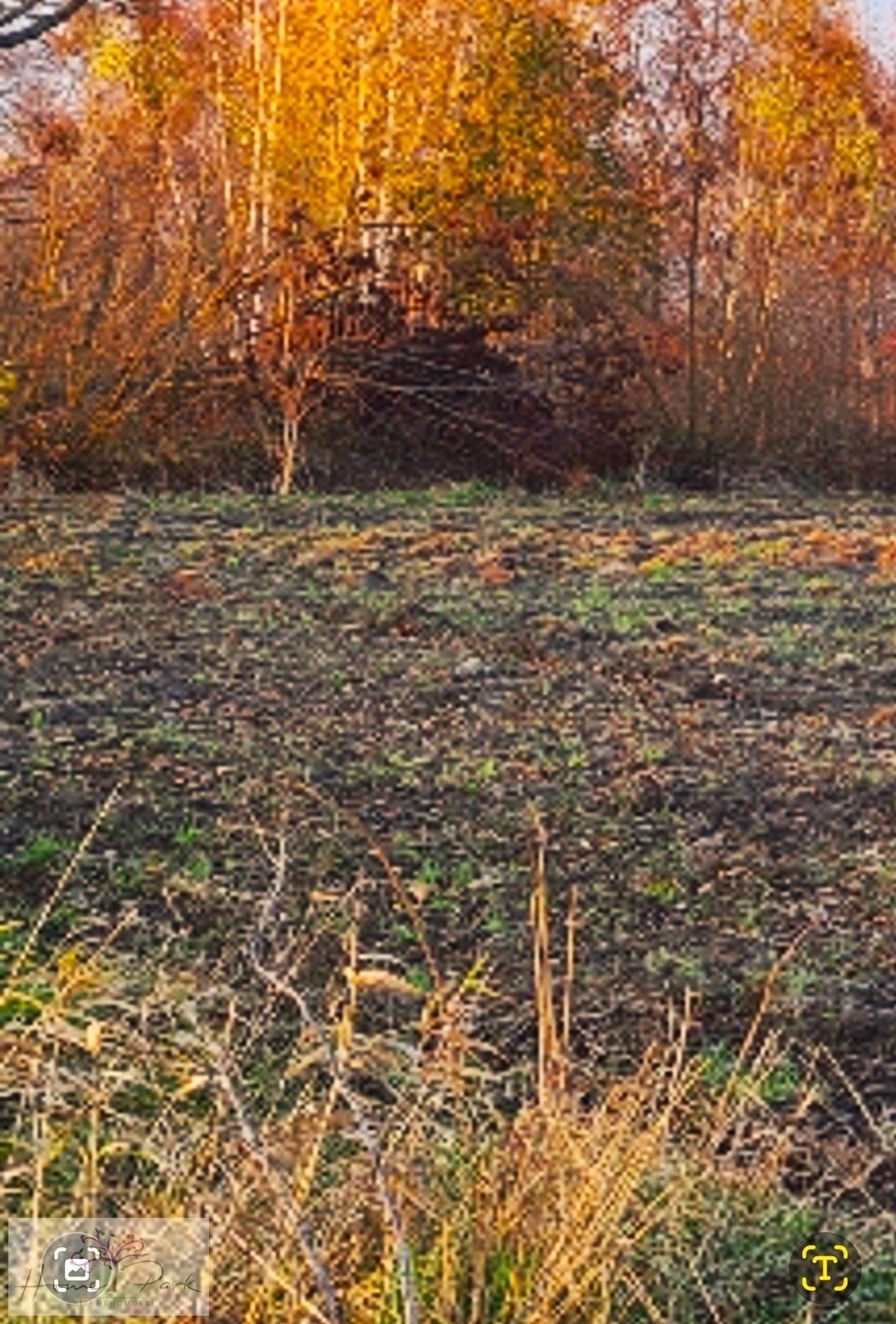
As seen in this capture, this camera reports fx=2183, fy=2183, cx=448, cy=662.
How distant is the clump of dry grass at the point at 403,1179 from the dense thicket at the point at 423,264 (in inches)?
225

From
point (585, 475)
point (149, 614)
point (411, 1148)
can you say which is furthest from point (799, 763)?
point (585, 475)

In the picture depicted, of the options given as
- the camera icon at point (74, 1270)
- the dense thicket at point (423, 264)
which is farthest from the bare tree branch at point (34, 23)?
the camera icon at point (74, 1270)

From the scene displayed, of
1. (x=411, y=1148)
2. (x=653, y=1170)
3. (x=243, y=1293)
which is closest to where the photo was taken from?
(x=243, y=1293)

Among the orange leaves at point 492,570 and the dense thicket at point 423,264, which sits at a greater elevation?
the dense thicket at point 423,264

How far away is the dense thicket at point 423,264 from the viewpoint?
10680 mm

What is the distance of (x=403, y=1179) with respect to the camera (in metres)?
2.22

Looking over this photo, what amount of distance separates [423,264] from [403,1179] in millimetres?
11481

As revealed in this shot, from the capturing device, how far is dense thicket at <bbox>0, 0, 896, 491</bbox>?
10680 millimetres

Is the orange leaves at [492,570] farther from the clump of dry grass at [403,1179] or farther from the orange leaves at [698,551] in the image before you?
the clump of dry grass at [403,1179]

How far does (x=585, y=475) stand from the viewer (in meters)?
11.9

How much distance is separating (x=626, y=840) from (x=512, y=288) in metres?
10.5

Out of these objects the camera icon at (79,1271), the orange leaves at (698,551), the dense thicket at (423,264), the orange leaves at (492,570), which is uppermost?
the dense thicket at (423,264)

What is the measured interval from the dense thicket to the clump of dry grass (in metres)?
5.71

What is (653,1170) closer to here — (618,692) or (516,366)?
(618,692)
